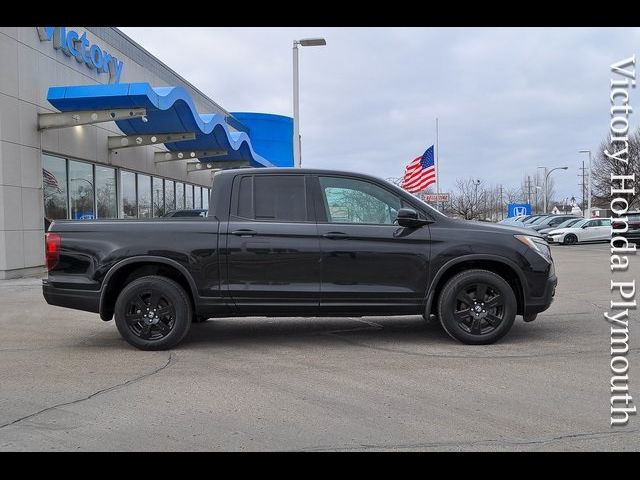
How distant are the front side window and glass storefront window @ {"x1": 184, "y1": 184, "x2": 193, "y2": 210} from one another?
20428mm

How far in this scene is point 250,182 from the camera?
20.6 feet

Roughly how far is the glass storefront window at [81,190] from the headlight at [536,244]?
43.8 ft

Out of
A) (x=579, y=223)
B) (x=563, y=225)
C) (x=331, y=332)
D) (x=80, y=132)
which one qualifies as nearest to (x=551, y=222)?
(x=563, y=225)

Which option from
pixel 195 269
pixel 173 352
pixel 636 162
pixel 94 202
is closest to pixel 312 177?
pixel 195 269

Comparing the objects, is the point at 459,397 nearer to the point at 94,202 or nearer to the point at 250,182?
the point at 250,182

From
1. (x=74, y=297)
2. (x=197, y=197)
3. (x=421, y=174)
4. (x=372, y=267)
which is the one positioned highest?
(x=421, y=174)

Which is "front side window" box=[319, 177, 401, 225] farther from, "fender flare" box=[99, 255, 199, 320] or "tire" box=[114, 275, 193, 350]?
"tire" box=[114, 275, 193, 350]

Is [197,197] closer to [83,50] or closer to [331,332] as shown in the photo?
[83,50]

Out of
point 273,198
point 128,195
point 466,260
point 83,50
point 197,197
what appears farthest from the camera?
point 197,197

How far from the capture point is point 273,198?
6.23 meters

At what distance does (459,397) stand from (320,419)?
1.21 meters

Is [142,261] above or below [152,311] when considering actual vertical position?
above

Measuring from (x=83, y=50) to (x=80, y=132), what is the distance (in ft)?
8.02

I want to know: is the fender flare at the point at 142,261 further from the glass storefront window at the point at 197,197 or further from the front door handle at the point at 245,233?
the glass storefront window at the point at 197,197
